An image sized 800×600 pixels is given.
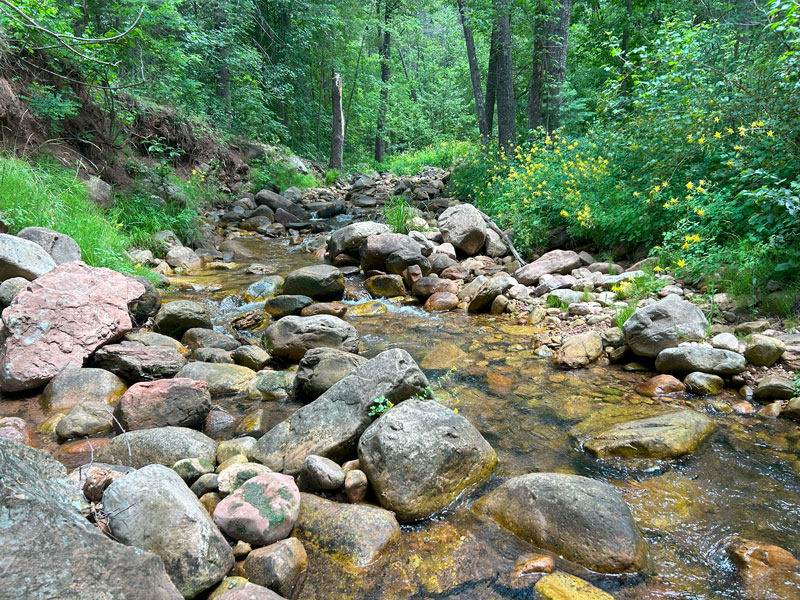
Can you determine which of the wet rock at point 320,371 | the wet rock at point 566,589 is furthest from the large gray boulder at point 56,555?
the wet rock at point 320,371

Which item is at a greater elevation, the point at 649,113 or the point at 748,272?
the point at 649,113

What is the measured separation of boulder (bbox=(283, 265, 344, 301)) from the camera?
6.76m

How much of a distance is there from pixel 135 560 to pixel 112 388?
9.37ft

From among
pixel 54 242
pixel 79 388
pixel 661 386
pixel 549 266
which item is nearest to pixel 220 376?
pixel 79 388

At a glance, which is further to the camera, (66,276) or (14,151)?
(14,151)

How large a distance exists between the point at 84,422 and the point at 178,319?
1918 millimetres

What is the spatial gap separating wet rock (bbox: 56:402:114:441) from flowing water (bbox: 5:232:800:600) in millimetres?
164

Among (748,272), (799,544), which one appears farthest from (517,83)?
(799,544)

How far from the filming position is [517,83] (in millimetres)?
15711

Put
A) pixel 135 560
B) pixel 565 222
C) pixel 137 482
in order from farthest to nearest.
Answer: pixel 565 222 → pixel 137 482 → pixel 135 560

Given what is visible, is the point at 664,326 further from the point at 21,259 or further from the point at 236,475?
the point at 21,259

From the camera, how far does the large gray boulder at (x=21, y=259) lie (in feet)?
15.2

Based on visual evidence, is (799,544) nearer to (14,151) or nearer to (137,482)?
(137,482)

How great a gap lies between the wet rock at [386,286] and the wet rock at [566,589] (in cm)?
538
